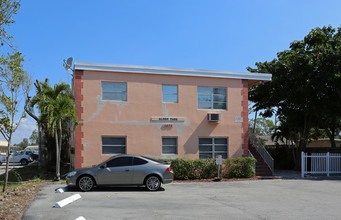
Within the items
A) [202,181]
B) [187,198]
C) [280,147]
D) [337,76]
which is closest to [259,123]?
[280,147]

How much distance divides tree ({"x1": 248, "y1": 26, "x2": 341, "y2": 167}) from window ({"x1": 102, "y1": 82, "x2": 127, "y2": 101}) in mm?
10714

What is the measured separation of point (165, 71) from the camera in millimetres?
19125

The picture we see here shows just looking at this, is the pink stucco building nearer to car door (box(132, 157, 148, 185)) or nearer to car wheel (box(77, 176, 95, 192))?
car wheel (box(77, 176, 95, 192))

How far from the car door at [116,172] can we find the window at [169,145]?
230 inches

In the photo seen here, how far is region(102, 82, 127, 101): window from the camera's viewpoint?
724 inches

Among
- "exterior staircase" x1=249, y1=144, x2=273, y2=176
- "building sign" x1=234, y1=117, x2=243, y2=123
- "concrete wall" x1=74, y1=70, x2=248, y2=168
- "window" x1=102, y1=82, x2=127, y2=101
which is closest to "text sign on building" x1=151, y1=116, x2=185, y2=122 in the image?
"concrete wall" x1=74, y1=70, x2=248, y2=168

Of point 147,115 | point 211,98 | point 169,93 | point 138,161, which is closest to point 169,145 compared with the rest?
point 147,115

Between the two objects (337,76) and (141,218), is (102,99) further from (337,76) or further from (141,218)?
(337,76)

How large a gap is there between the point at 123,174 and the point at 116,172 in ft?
0.93

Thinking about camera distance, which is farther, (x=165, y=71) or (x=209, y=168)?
(x=165, y=71)

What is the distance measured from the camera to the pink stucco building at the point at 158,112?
17906mm

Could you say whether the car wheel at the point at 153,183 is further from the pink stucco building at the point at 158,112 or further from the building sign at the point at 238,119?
the building sign at the point at 238,119

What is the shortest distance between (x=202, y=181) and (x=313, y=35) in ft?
48.3

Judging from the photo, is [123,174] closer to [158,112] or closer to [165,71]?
[158,112]
